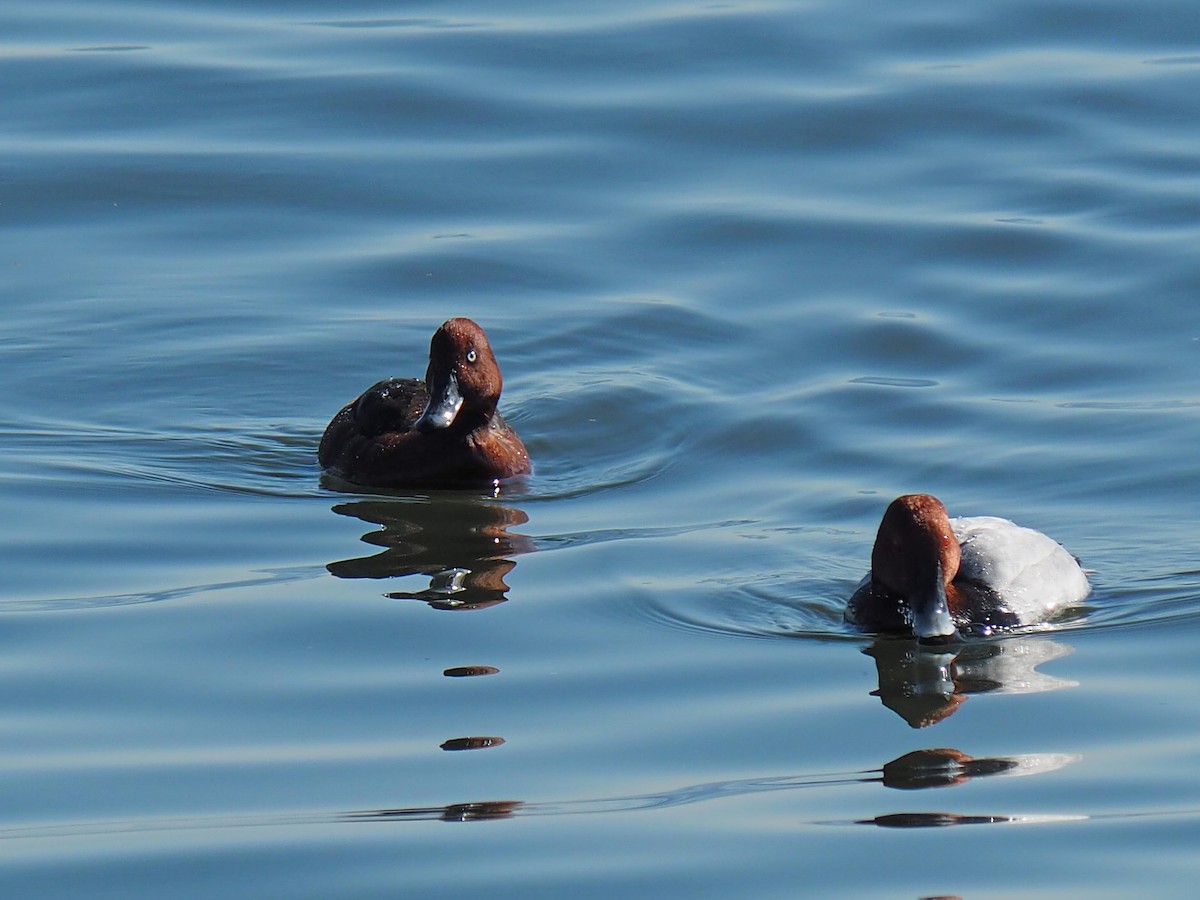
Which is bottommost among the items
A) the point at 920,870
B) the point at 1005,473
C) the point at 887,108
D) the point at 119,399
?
the point at 920,870

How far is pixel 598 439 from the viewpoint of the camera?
1273 cm

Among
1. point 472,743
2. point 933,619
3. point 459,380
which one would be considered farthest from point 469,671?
point 459,380

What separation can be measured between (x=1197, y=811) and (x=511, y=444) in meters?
6.00

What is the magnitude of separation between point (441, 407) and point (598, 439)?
127 cm

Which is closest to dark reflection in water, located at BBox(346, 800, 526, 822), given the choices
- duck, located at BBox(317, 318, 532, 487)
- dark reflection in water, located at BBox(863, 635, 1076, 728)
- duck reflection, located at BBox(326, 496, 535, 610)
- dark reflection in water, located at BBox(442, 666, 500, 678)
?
dark reflection in water, located at BBox(442, 666, 500, 678)

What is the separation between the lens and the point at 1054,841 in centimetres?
631

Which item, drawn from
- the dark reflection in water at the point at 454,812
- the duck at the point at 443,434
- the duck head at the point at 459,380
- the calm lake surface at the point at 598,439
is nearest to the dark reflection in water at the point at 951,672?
the calm lake surface at the point at 598,439

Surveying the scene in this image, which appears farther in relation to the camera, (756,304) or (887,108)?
(887,108)

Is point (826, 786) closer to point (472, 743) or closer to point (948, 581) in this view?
point (472, 743)

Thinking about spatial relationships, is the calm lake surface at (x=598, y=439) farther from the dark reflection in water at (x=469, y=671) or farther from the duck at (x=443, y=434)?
the duck at (x=443, y=434)

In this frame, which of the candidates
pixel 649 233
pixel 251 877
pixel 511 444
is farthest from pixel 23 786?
pixel 649 233

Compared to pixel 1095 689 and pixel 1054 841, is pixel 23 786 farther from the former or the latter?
pixel 1095 689

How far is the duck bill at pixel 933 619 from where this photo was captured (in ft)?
29.6

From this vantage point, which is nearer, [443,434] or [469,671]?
[469,671]
